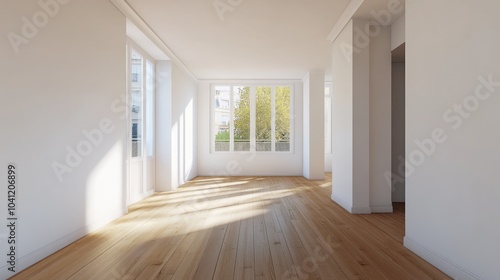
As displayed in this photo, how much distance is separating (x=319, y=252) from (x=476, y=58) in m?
1.98

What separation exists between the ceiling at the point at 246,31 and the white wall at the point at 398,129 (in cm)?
143

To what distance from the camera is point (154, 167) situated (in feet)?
20.2

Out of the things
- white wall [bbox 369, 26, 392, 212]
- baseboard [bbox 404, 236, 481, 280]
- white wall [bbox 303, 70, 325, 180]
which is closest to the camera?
baseboard [bbox 404, 236, 481, 280]

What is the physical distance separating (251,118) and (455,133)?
6.95 meters

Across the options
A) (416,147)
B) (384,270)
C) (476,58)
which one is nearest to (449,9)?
(476,58)

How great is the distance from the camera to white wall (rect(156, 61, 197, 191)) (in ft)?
20.4

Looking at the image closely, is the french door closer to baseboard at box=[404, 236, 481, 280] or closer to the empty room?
the empty room

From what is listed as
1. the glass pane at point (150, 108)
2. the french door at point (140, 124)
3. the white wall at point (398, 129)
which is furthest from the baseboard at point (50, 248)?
the white wall at point (398, 129)

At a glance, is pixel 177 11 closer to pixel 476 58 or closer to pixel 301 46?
pixel 301 46

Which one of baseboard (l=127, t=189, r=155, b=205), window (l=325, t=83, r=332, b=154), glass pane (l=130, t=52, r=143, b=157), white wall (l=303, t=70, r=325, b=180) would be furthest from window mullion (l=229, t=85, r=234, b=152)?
glass pane (l=130, t=52, r=143, b=157)

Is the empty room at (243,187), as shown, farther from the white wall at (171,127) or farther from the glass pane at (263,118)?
the glass pane at (263,118)

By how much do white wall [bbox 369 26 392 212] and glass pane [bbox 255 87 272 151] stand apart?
4.79m

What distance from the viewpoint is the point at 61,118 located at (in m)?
2.84

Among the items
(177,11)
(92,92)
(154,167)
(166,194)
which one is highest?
(177,11)
